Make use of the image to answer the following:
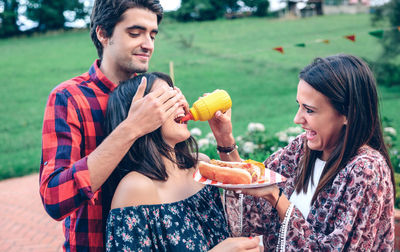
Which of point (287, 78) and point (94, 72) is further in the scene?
point (287, 78)

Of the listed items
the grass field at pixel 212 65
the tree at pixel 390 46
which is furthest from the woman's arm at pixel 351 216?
the tree at pixel 390 46

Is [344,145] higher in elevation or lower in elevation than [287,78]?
higher

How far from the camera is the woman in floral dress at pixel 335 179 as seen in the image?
2051mm

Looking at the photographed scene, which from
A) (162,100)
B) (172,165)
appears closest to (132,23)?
(162,100)

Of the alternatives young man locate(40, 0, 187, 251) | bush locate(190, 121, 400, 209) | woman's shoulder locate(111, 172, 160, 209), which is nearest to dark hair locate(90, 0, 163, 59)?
young man locate(40, 0, 187, 251)

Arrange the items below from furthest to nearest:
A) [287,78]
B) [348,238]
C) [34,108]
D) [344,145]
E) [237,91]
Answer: [287,78]
[237,91]
[34,108]
[344,145]
[348,238]

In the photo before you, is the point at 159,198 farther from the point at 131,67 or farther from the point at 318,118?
the point at 318,118

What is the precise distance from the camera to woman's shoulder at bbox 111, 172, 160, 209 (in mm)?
1994

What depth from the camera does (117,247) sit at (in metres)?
1.94

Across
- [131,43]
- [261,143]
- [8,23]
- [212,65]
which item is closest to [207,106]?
[131,43]

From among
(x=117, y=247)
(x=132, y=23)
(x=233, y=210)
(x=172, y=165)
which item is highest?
(x=132, y=23)

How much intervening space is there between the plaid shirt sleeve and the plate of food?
654 millimetres

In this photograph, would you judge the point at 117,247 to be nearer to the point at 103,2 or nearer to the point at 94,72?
the point at 94,72

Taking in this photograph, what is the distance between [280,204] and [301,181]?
0.49 metres
